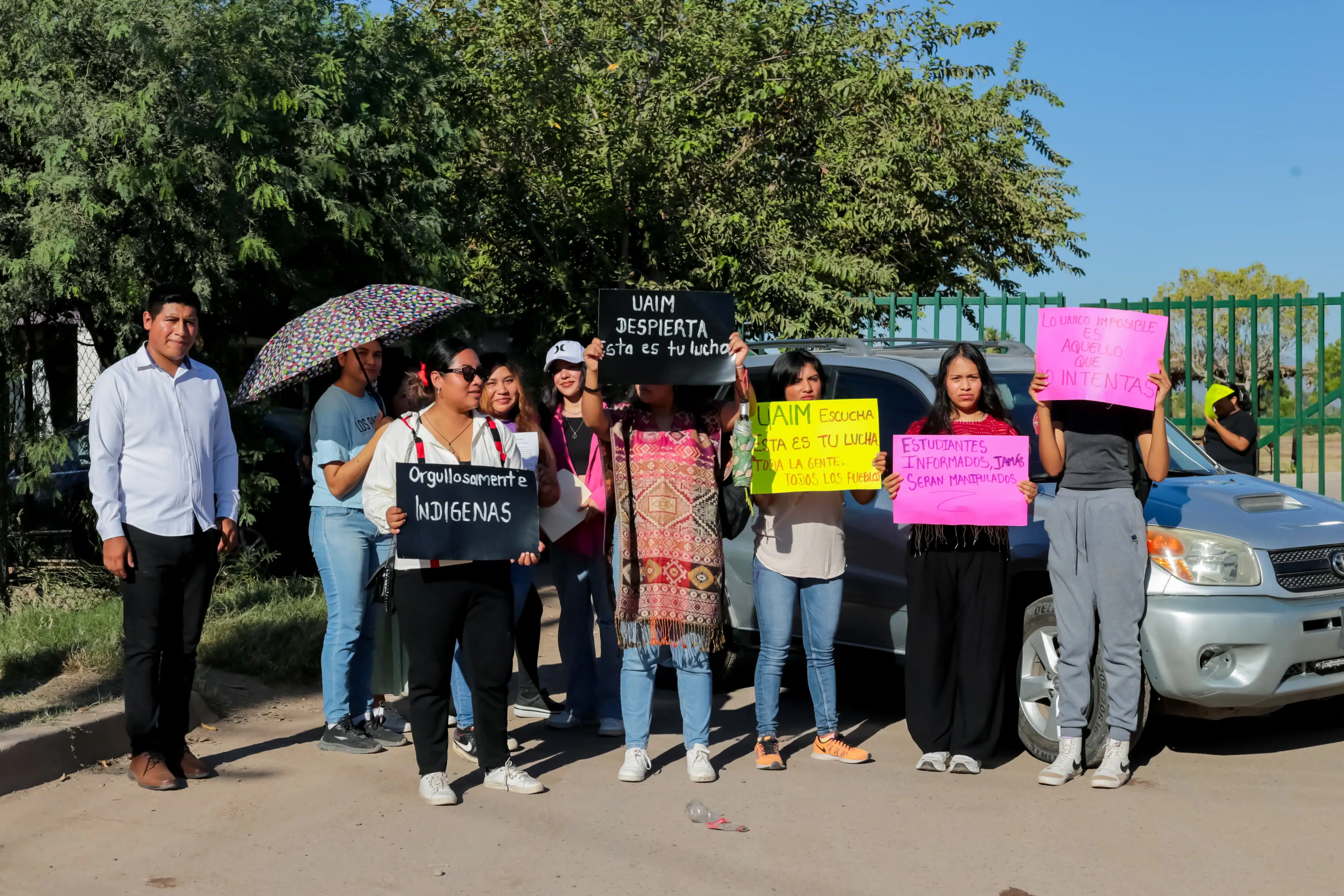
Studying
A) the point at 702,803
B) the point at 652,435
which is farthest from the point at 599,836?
the point at 652,435

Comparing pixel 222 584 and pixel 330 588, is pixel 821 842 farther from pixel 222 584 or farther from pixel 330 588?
pixel 222 584

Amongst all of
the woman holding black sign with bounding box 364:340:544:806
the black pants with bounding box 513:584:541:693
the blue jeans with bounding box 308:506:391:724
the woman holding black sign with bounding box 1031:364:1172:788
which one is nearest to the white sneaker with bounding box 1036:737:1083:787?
the woman holding black sign with bounding box 1031:364:1172:788

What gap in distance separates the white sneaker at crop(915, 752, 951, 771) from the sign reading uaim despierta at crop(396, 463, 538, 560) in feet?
6.58

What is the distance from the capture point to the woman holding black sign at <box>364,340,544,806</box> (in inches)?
213

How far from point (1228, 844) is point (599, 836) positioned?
2.31 meters

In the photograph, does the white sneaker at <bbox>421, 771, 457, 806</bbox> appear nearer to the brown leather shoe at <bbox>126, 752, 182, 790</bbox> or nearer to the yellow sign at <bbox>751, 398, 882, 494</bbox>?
the brown leather shoe at <bbox>126, 752, 182, 790</bbox>

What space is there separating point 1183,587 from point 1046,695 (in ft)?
2.73

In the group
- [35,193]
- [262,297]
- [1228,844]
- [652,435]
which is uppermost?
[35,193]

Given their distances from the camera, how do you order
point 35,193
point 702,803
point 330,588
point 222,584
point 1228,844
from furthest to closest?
point 222,584
point 35,193
point 330,588
point 702,803
point 1228,844

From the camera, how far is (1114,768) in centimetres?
565

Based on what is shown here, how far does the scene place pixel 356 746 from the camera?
6.32 metres

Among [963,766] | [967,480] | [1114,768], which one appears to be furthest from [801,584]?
[1114,768]

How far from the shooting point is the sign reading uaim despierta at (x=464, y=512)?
17.3 ft

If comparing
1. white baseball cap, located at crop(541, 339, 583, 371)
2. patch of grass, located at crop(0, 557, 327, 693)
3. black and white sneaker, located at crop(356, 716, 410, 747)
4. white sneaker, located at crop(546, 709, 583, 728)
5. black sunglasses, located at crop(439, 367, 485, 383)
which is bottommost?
white sneaker, located at crop(546, 709, 583, 728)
